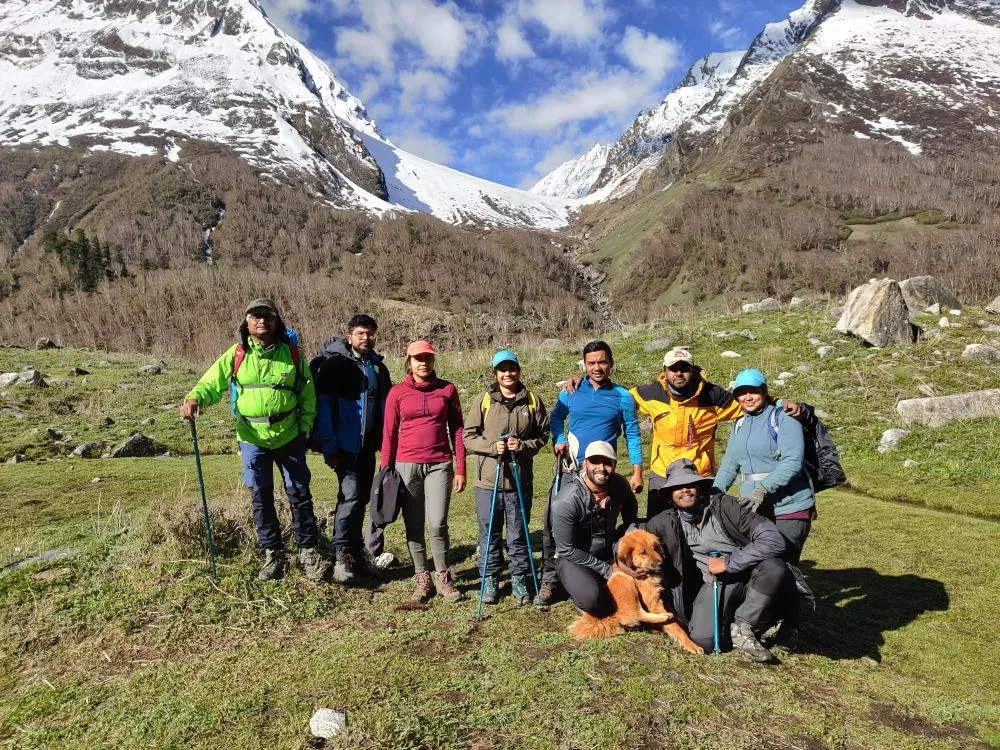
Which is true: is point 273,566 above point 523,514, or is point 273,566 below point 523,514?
below

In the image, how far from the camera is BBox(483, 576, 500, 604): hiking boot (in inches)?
221

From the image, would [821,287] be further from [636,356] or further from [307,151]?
[307,151]

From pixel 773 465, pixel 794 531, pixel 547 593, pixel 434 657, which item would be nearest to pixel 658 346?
pixel 773 465

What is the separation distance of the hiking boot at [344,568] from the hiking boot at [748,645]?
146 inches

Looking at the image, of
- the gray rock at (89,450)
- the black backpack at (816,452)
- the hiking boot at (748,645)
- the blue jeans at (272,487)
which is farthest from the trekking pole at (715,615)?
the gray rock at (89,450)

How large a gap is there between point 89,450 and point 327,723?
37.5 ft

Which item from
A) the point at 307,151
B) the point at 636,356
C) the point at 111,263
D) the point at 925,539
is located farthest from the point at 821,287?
the point at 307,151

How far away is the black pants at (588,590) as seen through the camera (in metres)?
4.93

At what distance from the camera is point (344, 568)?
18.9 feet

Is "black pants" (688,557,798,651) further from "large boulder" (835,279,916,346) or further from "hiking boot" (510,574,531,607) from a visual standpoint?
"large boulder" (835,279,916,346)

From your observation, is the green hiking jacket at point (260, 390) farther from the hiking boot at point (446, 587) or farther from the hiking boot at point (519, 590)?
the hiking boot at point (519, 590)

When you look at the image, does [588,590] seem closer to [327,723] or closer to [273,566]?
[327,723]

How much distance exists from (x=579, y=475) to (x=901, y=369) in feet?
39.7

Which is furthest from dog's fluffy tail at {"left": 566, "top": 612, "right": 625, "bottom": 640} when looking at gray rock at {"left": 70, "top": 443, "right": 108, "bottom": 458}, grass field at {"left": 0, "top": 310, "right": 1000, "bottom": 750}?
gray rock at {"left": 70, "top": 443, "right": 108, "bottom": 458}
